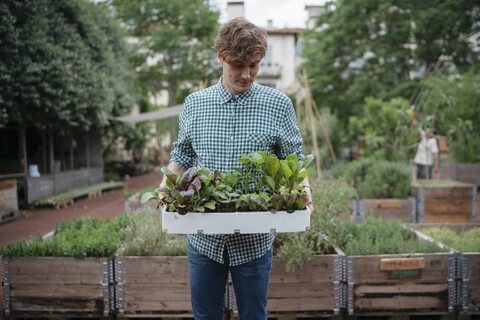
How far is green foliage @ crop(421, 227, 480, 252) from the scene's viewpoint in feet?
11.2

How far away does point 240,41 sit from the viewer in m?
1.56

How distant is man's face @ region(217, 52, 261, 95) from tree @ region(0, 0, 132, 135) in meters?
6.57

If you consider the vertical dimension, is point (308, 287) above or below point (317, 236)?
below

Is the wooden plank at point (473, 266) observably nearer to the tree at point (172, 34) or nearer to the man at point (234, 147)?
the man at point (234, 147)

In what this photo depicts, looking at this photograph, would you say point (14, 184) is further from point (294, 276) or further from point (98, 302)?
point (294, 276)

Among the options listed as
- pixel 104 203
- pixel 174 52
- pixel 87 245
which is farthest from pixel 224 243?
pixel 174 52

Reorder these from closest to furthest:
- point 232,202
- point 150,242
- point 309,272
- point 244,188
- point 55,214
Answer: point 232,202 < point 244,188 < point 309,272 < point 150,242 < point 55,214

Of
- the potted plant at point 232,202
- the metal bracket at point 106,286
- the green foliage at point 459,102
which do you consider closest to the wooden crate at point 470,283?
the potted plant at point 232,202

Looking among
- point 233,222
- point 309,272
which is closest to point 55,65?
point 309,272

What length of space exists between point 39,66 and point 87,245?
19.6 ft

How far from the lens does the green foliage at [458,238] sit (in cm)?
341

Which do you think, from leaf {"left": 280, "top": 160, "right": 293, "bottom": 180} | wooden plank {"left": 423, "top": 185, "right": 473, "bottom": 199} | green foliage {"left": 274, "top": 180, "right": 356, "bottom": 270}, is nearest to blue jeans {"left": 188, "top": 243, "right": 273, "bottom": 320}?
leaf {"left": 280, "top": 160, "right": 293, "bottom": 180}

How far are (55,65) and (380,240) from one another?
730 cm

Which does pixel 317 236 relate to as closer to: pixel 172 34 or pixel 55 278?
pixel 55 278
